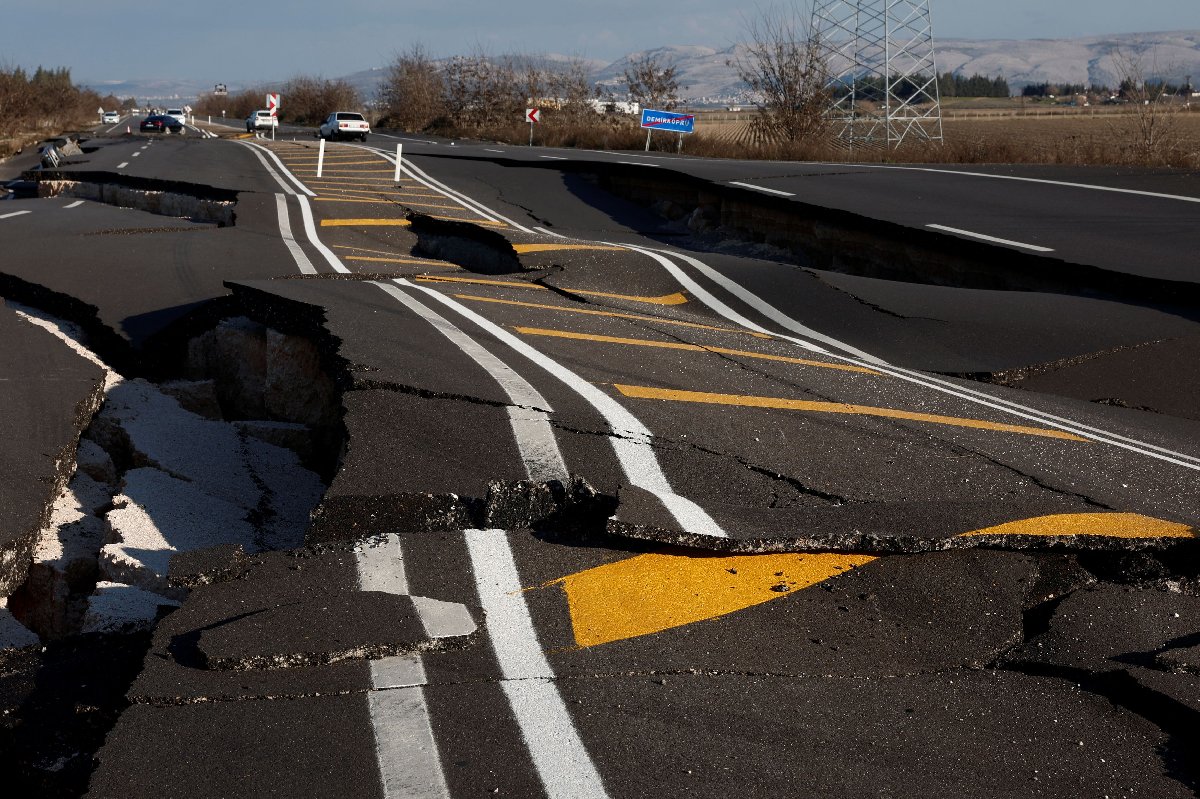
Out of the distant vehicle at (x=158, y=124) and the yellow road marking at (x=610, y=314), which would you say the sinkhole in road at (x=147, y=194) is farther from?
the distant vehicle at (x=158, y=124)

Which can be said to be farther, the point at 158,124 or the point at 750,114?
the point at 158,124

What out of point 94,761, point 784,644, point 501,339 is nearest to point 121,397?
point 501,339

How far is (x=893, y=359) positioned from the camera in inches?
361

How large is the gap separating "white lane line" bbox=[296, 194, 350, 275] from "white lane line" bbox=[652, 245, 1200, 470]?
3650 millimetres

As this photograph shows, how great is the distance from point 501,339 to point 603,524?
3.24 meters

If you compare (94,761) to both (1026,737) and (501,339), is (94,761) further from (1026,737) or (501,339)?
(501,339)

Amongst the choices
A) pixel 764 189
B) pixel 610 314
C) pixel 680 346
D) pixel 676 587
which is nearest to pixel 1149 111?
pixel 764 189

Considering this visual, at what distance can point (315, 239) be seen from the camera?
549 inches

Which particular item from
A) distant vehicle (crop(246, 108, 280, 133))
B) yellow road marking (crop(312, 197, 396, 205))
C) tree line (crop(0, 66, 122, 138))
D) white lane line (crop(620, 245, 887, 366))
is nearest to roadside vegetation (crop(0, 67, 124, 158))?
Result: tree line (crop(0, 66, 122, 138))

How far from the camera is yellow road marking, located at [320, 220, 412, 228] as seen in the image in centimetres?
1565

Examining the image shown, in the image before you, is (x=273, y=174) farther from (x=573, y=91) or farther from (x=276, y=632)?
(x=573, y=91)

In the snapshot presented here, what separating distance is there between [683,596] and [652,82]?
4173cm

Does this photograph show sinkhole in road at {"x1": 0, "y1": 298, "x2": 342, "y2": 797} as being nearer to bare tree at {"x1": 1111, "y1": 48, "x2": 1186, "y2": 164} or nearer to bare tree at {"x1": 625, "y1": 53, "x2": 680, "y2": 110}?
bare tree at {"x1": 1111, "y1": 48, "x2": 1186, "y2": 164}

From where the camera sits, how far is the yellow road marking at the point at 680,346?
808 centimetres
